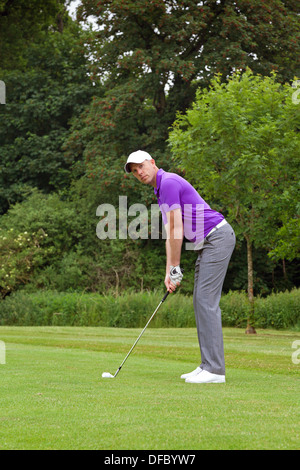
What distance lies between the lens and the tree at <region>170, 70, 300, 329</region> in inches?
642

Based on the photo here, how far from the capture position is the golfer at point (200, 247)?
6.38 metres

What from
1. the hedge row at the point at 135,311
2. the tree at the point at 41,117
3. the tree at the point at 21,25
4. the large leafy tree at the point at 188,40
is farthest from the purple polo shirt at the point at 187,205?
the tree at the point at 21,25

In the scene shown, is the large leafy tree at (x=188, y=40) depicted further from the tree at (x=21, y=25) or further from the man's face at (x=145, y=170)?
the man's face at (x=145, y=170)

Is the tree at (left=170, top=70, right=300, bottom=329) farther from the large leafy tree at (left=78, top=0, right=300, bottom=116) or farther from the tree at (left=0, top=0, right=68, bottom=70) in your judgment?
the tree at (left=0, top=0, right=68, bottom=70)

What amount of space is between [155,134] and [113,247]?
5.08 m

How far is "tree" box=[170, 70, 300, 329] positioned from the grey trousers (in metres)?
9.61

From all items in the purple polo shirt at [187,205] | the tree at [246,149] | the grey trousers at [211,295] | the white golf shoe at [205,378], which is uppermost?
the tree at [246,149]

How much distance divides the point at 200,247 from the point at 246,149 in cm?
1050

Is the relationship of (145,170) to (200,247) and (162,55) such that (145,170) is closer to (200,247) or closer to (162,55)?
(200,247)

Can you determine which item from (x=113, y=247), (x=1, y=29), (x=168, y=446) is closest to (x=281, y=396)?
(x=168, y=446)

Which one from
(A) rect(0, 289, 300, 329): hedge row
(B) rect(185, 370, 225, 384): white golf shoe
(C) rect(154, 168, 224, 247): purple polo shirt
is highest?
(C) rect(154, 168, 224, 247): purple polo shirt

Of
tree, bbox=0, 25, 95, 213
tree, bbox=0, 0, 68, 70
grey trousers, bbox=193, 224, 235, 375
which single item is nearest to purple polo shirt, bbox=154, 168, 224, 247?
grey trousers, bbox=193, 224, 235, 375

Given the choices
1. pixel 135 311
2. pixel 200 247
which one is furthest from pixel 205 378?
pixel 135 311

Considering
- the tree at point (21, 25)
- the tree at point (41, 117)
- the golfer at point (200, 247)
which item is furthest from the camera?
the tree at point (21, 25)
